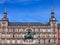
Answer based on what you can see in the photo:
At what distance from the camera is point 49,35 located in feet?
372

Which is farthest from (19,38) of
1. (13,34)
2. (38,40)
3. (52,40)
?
(52,40)

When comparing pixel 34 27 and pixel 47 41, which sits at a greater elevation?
pixel 34 27

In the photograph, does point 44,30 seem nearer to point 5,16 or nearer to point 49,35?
point 49,35

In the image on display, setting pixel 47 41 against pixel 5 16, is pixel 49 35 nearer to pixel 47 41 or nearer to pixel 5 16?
pixel 47 41

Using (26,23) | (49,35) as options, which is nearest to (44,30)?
(49,35)

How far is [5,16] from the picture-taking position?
117 m

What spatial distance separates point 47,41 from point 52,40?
2987mm

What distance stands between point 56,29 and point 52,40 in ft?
22.4

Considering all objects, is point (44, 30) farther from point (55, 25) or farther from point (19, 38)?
point (19, 38)

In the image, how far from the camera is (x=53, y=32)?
371 ft

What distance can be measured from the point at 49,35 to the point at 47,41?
3.69m

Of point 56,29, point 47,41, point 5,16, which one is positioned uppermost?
point 5,16

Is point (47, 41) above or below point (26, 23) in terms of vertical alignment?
below

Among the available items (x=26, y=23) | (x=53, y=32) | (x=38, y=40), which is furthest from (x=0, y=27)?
(x=53, y=32)
